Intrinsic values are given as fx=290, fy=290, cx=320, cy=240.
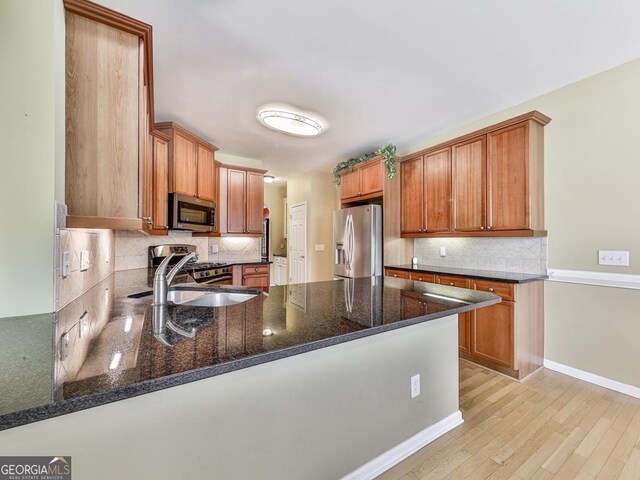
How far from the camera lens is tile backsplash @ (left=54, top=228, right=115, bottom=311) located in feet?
4.19

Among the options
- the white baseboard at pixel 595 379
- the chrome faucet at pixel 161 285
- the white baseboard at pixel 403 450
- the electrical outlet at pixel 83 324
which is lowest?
the white baseboard at pixel 595 379

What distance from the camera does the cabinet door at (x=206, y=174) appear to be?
3.76 m

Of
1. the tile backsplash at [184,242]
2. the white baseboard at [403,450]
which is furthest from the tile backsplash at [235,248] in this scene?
the white baseboard at [403,450]

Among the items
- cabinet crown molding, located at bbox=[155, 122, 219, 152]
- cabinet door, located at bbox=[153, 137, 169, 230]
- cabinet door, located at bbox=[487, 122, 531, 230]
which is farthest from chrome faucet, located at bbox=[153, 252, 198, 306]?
cabinet door, located at bbox=[487, 122, 531, 230]

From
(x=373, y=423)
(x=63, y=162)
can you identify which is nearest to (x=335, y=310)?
(x=373, y=423)

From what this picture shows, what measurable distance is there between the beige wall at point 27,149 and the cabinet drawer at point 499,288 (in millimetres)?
3137

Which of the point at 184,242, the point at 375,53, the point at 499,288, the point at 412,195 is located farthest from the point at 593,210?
the point at 184,242

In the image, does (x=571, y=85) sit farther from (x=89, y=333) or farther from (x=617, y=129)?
(x=89, y=333)

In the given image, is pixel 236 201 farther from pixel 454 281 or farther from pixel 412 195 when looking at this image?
pixel 454 281

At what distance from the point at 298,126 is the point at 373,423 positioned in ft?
9.59

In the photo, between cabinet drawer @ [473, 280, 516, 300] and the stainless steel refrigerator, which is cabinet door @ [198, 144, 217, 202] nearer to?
the stainless steel refrigerator

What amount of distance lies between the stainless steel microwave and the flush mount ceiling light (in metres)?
1.27

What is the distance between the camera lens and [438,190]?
356 centimetres

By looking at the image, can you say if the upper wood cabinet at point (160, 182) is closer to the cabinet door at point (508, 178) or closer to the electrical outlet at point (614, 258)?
the cabinet door at point (508, 178)
